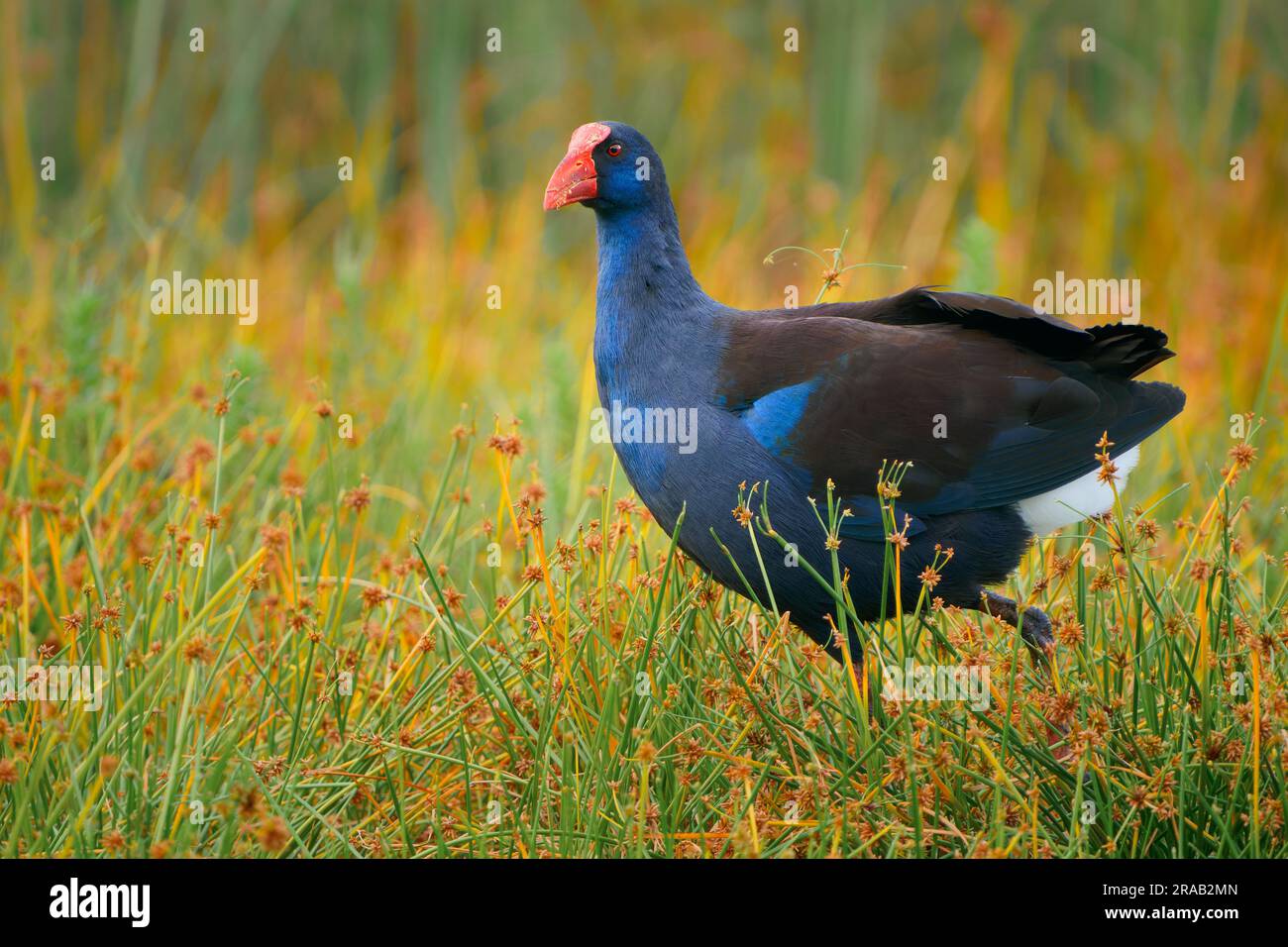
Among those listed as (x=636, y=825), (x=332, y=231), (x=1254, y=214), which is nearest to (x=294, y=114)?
(x=332, y=231)

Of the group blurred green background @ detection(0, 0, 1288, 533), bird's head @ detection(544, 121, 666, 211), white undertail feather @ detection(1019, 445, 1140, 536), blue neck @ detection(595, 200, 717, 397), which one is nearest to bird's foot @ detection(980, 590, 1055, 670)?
white undertail feather @ detection(1019, 445, 1140, 536)

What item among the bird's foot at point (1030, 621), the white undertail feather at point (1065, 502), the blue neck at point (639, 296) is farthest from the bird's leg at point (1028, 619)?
the blue neck at point (639, 296)

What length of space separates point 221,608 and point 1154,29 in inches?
194

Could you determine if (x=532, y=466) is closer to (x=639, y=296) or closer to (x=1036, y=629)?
(x=639, y=296)

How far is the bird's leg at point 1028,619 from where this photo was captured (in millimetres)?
3224

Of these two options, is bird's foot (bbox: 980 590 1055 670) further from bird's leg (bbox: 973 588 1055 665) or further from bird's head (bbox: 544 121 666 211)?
bird's head (bbox: 544 121 666 211)

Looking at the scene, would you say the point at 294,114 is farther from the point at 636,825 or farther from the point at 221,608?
the point at 636,825

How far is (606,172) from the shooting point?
11.1 feet

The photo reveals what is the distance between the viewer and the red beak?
3.35 metres

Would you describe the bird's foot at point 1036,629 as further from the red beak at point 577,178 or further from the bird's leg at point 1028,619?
the red beak at point 577,178

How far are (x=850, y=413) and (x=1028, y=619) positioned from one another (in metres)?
0.63

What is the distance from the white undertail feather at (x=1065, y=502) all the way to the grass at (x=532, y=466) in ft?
0.42

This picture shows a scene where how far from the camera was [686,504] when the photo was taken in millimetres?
3160

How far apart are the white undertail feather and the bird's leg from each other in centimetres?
19
